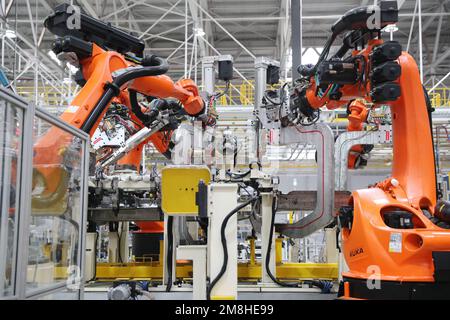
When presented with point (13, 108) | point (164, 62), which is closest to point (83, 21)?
point (164, 62)

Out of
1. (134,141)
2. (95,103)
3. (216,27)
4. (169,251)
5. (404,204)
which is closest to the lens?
(404,204)

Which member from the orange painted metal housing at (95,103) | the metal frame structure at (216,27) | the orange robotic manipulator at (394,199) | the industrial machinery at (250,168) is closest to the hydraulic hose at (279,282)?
the industrial machinery at (250,168)

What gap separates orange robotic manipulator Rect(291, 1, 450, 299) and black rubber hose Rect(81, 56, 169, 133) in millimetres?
1454

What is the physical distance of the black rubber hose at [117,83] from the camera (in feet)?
12.3

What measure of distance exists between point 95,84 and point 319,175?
261 cm

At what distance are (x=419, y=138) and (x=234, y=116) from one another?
786 cm

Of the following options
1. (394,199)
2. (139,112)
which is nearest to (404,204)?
(394,199)

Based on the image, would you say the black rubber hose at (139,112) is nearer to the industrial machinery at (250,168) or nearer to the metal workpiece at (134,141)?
the industrial machinery at (250,168)

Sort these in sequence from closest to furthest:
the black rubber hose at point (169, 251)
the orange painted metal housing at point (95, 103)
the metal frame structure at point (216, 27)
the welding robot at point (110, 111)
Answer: the orange painted metal housing at point (95, 103)
the welding robot at point (110, 111)
the black rubber hose at point (169, 251)
the metal frame structure at point (216, 27)

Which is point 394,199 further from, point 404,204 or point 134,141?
point 134,141

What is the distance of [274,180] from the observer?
5082mm

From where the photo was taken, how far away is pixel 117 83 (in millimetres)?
4090

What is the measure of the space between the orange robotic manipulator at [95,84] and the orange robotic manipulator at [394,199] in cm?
168
